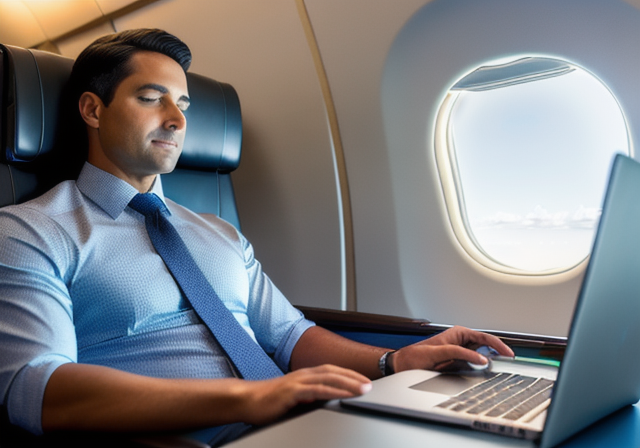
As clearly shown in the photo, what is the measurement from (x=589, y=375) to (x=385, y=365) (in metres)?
0.71

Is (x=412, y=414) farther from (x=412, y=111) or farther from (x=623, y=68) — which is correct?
(x=412, y=111)

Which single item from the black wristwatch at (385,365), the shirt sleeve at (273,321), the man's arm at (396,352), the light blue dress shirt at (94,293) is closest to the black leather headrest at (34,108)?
the light blue dress shirt at (94,293)

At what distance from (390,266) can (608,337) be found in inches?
68.6

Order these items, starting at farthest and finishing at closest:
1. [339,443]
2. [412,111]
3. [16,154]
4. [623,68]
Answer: [412,111], [623,68], [16,154], [339,443]

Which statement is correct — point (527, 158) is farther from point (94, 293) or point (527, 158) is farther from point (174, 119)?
point (94, 293)

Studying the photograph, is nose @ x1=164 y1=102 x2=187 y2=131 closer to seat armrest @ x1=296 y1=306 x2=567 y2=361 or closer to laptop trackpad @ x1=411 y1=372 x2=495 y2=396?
seat armrest @ x1=296 y1=306 x2=567 y2=361

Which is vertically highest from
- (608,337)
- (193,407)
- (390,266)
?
(608,337)

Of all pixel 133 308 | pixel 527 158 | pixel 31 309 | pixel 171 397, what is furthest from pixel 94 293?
pixel 527 158

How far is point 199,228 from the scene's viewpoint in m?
1.59

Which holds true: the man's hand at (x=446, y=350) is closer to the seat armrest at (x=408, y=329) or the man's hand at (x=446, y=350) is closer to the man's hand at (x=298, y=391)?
the seat armrest at (x=408, y=329)

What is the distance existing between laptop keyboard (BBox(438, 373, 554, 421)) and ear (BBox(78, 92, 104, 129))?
1.11m

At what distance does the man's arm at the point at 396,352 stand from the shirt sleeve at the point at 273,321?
1.1 inches

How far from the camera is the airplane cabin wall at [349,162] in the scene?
2.15 m

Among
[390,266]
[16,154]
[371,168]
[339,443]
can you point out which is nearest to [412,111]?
[371,168]
